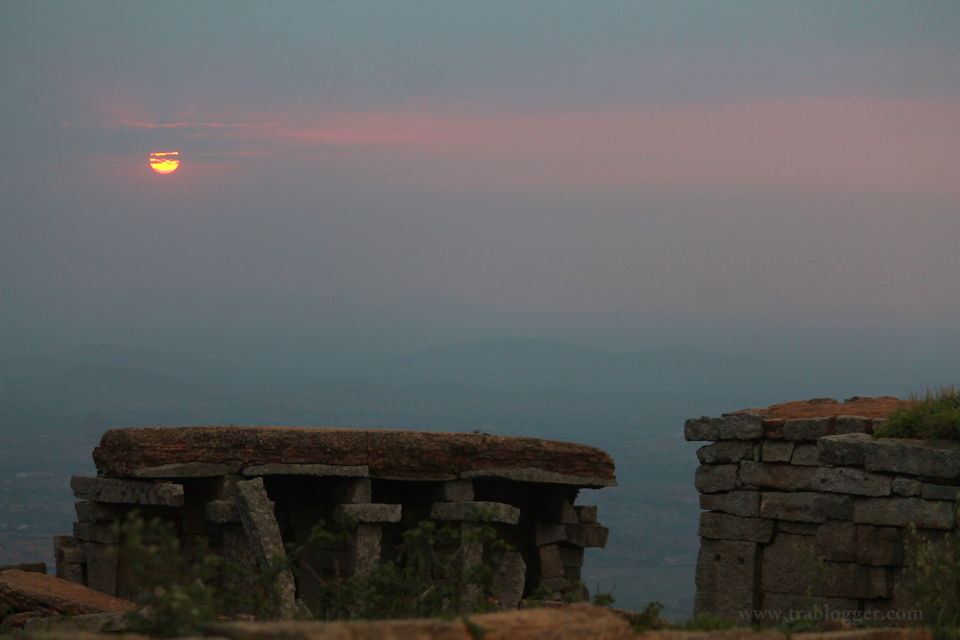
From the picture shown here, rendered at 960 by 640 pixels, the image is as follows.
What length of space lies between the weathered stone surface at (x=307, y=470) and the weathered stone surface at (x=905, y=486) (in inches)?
224

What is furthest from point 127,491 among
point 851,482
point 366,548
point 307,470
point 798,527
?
point 851,482

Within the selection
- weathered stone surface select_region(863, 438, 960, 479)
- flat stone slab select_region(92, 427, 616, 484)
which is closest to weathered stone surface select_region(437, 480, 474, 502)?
flat stone slab select_region(92, 427, 616, 484)

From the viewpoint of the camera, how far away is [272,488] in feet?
48.2

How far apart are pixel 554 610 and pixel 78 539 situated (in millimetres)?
9380

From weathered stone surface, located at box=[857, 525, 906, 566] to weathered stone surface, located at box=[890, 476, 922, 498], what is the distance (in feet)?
1.13

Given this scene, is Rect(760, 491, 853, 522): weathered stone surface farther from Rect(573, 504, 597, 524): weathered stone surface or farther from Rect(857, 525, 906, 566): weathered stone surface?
Rect(573, 504, 597, 524): weathered stone surface

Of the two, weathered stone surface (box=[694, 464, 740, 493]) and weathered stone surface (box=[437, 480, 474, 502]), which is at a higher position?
weathered stone surface (box=[694, 464, 740, 493])

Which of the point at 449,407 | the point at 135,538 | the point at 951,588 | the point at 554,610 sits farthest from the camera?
the point at 449,407

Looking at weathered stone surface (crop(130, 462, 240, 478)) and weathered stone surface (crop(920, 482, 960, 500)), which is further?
weathered stone surface (crop(130, 462, 240, 478))

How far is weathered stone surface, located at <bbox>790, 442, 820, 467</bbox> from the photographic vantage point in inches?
507

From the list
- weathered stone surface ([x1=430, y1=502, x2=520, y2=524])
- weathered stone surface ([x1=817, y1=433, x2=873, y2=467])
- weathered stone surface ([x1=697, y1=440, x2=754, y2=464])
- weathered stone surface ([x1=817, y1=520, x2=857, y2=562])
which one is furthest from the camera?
weathered stone surface ([x1=430, y1=502, x2=520, y2=524])

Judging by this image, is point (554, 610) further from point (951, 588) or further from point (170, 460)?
point (170, 460)

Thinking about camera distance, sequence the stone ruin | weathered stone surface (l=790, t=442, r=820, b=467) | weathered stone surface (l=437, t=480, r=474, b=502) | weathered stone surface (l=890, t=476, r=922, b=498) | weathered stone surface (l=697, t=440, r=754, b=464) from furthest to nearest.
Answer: weathered stone surface (l=437, t=480, r=474, b=502) → weathered stone surface (l=697, t=440, r=754, b=464) → the stone ruin → weathered stone surface (l=790, t=442, r=820, b=467) → weathered stone surface (l=890, t=476, r=922, b=498)

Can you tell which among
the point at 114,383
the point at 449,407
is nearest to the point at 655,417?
the point at 449,407
